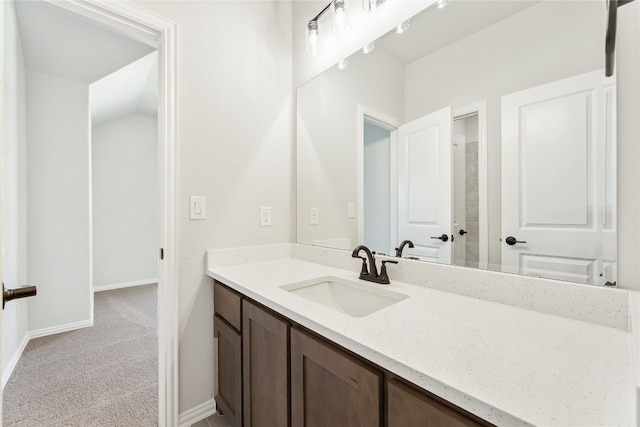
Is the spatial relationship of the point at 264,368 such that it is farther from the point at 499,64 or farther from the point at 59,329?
the point at 59,329

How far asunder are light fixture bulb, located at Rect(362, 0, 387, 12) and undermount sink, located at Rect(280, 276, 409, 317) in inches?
50.5

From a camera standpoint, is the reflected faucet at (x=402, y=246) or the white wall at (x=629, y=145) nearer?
the white wall at (x=629, y=145)

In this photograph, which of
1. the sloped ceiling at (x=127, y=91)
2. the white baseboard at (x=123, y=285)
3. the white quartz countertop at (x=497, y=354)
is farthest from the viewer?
the white baseboard at (x=123, y=285)

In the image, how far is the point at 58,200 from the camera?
258 centimetres

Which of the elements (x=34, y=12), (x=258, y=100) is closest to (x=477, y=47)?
(x=258, y=100)

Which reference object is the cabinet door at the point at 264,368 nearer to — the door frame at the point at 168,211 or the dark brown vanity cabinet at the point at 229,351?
the dark brown vanity cabinet at the point at 229,351

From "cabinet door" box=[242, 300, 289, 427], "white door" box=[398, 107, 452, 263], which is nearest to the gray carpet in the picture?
"cabinet door" box=[242, 300, 289, 427]

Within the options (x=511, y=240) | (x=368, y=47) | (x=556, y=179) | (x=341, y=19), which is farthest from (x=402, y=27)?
(x=511, y=240)

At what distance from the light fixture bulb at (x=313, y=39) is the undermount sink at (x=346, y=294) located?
4.21 feet

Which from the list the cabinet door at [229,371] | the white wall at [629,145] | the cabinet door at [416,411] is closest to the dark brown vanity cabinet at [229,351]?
the cabinet door at [229,371]

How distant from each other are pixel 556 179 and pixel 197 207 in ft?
4.98

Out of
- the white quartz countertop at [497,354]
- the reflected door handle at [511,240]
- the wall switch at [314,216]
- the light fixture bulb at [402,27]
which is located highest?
the light fixture bulb at [402,27]

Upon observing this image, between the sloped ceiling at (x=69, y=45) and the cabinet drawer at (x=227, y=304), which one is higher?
the sloped ceiling at (x=69, y=45)

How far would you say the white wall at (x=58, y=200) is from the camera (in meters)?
2.45
